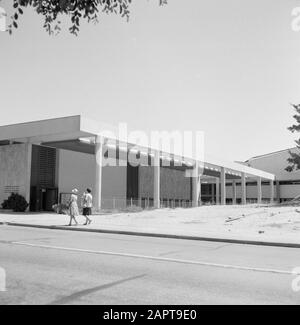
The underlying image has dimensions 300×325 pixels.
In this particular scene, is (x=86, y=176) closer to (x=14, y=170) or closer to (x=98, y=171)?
(x=14, y=170)

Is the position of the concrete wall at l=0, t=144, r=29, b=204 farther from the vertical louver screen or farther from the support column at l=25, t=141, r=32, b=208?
the vertical louver screen

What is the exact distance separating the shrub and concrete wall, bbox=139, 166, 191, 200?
16.2 m

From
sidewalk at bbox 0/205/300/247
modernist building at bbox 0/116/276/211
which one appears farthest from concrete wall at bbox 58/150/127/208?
sidewalk at bbox 0/205/300/247

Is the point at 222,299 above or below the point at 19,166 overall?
below

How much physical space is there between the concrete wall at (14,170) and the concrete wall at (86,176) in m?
3.56

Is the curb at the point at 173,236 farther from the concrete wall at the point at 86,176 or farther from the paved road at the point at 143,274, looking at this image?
the concrete wall at the point at 86,176

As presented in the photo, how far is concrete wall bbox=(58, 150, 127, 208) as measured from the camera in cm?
3606

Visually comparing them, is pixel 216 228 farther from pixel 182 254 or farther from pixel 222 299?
pixel 222 299

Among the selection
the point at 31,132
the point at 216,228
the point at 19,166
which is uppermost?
the point at 31,132

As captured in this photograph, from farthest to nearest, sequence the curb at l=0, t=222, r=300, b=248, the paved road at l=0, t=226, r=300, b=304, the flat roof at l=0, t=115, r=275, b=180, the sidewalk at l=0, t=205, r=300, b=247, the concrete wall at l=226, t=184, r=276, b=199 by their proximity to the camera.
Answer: the concrete wall at l=226, t=184, r=276, b=199 → the flat roof at l=0, t=115, r=275, b=180 → the sidewalk at l=0, t=205, r=300, b=247 → the curb at l=0, t=222, r=300, b=248 → the paved road at l=0, t=226, r=300, b=304

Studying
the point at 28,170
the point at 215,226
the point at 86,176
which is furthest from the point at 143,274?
the point at 86,176
